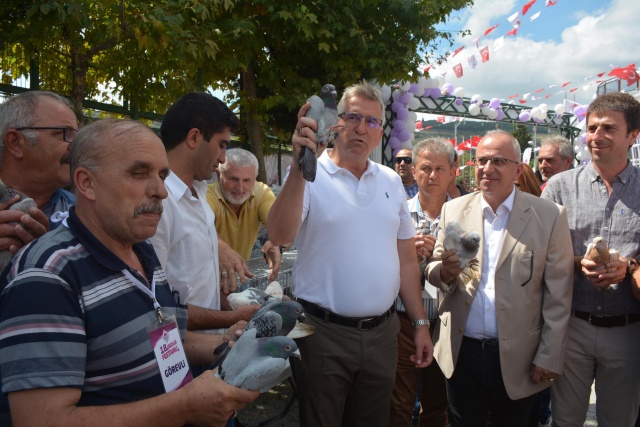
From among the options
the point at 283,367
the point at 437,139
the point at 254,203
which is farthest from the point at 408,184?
the point at 283,367

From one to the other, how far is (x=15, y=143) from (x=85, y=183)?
0.76 meters

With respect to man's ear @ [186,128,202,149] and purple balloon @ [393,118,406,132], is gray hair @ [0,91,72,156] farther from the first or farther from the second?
purple balloon @ [393,118,406,132]

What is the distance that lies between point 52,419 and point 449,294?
222 centimetres

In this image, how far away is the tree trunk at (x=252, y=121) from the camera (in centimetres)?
780

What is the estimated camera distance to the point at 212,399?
1.23 metres

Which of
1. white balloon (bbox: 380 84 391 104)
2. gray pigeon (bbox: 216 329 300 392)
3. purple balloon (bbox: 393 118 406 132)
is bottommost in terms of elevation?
gray pigeon (bbox: 216 329 300 392)

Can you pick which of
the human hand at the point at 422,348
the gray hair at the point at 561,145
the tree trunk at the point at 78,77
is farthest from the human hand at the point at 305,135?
the gray hair at the point at 561,145

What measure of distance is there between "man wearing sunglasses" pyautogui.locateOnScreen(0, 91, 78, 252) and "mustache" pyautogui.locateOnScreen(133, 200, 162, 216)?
2.03 ft

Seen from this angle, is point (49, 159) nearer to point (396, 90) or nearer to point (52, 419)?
point (52, 419)

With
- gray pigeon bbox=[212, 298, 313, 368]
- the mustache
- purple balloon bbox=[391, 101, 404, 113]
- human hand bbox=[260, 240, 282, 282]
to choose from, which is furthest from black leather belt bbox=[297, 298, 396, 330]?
purple balloon bbox=[391, 101, 404, 113]

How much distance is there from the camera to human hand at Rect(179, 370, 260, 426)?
4.02 feet

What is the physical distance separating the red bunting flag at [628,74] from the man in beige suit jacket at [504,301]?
8.55m

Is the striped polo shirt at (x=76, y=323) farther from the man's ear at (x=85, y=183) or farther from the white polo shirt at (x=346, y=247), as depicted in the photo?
the white polo shirt at (x=346, y=247)

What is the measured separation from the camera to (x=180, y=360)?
1.47 meters
